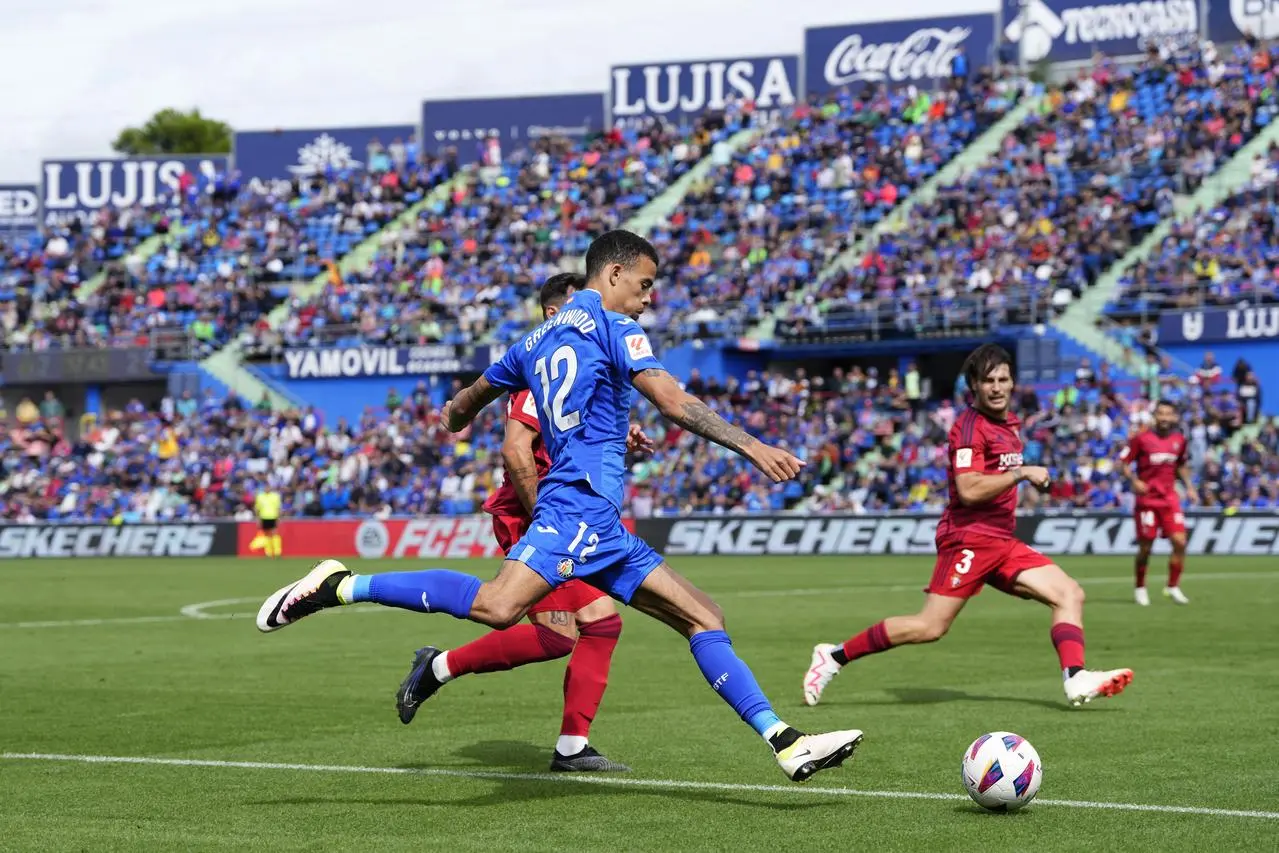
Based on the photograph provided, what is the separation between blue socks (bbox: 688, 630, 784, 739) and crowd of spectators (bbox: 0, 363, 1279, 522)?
27.0m

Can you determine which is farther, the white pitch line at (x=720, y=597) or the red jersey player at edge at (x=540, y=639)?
the white pitch line at (x=720, y=597)

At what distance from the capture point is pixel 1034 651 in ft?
53.7

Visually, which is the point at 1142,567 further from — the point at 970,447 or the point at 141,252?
the point at 141,252

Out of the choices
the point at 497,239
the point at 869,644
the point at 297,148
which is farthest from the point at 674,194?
the point at 869,644

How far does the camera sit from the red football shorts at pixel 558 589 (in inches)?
364

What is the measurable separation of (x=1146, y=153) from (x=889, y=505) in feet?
39.2

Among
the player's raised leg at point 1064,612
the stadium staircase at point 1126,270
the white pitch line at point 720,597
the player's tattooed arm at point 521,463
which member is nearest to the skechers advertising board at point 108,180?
the stadium staircase at point 1126,270

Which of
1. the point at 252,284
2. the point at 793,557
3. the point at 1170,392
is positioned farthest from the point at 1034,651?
the point at 252,284

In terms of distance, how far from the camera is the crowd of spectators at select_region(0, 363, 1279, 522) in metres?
36.3

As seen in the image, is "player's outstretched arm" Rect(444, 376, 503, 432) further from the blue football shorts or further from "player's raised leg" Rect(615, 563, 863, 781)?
"player's raised leg" Rect(615, 563, 863, 781)

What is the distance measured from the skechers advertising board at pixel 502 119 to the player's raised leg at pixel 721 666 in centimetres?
5528

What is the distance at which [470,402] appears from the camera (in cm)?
876

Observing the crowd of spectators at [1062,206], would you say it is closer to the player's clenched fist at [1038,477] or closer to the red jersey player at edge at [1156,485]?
the red jersey player at edge at [1156,485]

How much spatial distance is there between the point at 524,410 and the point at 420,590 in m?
1.41
